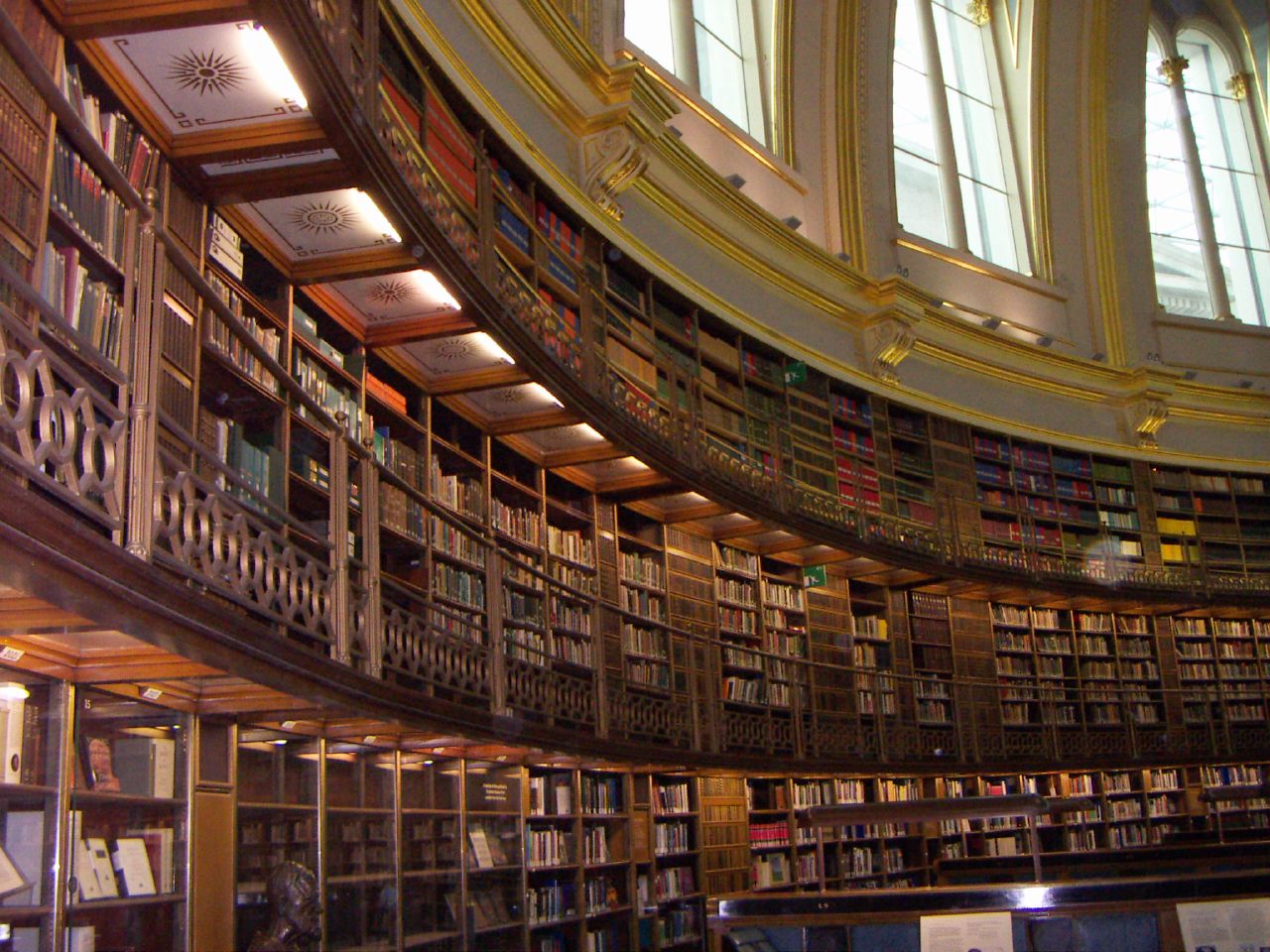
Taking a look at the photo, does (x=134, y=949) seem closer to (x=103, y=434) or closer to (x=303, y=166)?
(x=103, y=434)

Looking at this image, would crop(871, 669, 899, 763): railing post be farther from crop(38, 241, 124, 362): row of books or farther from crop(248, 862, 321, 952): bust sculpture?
crop(38, 241, 124, 362): row of books

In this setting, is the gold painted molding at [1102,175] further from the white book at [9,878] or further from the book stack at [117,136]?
the white book at [9,878]

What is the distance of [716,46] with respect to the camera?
1120cm

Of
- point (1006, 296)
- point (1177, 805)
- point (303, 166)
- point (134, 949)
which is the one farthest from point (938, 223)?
point (134, 949)

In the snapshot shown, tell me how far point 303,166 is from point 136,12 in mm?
885

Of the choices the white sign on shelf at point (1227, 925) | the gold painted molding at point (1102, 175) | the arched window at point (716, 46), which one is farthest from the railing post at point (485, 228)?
the gold painted molding at point (1102, 175)

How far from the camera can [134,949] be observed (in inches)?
141

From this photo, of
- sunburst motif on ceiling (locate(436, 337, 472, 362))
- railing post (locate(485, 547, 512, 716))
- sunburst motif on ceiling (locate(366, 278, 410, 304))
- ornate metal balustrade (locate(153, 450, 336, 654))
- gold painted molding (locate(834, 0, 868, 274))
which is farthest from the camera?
gold painted molding (locate(834, 0, 868, 274))

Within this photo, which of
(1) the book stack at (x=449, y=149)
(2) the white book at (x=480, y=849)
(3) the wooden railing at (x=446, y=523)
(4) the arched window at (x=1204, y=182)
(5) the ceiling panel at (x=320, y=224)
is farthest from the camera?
(4) the arched window at (x=1204, y=182)

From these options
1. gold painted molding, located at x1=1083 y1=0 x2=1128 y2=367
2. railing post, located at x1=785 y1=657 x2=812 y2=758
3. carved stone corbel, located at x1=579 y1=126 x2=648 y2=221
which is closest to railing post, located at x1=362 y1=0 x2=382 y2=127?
carved stone corbel, located at x1=579 y1=126 x2=648 y2=221

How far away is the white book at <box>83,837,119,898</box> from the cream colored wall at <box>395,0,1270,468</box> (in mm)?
4440

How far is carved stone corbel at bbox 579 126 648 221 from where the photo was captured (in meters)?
8.20

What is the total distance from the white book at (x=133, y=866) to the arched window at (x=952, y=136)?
10.6m

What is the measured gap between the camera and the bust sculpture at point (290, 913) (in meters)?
3.79
